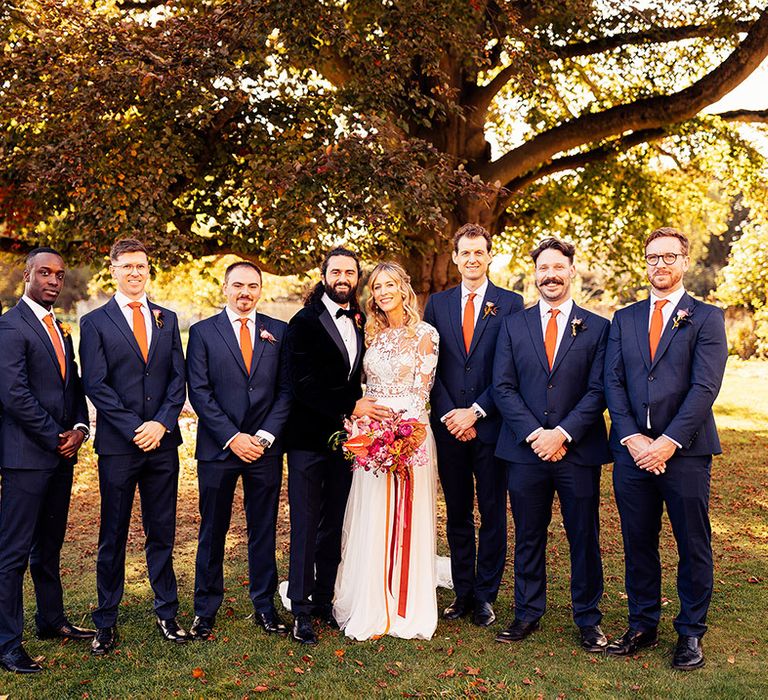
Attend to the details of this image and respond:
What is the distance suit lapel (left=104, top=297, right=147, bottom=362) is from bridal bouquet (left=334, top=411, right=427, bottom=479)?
146 centimetres

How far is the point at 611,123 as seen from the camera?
12.6 meters

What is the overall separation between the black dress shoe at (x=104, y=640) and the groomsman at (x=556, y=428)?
2620 millimetres

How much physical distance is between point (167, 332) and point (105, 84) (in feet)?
12.6

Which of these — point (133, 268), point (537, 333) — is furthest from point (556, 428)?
point (133, 268)

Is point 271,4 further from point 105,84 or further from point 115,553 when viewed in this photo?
point 115,553

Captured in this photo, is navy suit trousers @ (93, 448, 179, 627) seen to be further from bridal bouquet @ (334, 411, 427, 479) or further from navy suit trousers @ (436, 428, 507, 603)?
navy suit trousers @ (436, 428, 507, 603)

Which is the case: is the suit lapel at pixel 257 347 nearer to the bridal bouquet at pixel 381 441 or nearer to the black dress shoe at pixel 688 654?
the bridal bouquet at pixel 381 441

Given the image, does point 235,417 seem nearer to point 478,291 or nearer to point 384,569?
point 384,569

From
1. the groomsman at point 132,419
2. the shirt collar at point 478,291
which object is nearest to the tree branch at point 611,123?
the shirt collar at point 478,291

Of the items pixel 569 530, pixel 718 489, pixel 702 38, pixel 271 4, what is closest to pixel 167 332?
pixel 569 530

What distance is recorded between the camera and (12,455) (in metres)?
5.12

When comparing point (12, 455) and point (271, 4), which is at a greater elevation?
point (271, 4)

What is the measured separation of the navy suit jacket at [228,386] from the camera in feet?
18.4

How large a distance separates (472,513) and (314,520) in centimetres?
117
